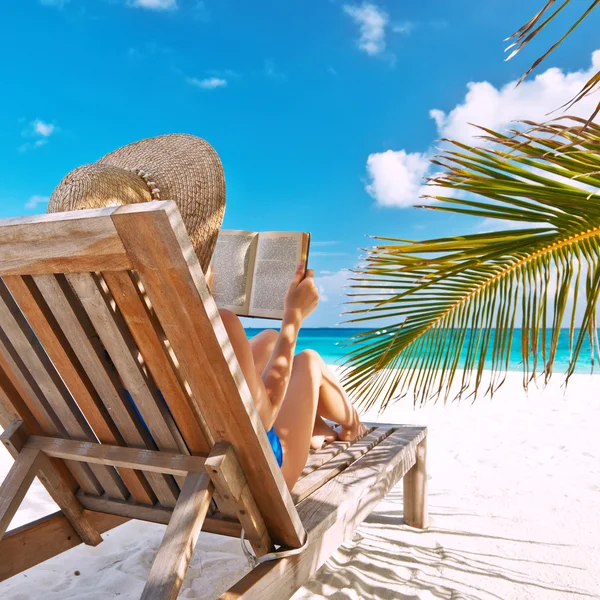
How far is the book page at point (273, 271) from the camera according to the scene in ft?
5.73

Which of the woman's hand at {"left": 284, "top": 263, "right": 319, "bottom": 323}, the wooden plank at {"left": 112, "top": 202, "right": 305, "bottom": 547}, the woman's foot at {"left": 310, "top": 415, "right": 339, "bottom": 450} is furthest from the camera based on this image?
the woman's foot at {"left": 310, "top": 415, "right": 339, "bottom": 450}

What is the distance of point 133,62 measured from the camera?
106 ft

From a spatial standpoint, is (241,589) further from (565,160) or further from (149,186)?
(565,160)

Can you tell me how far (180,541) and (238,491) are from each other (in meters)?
0.15

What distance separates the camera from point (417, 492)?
2293mm

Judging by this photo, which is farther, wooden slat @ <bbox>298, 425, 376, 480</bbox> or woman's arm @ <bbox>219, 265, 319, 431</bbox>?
wooden slat @ <bbox>298, 425, 376, 480</bbox>

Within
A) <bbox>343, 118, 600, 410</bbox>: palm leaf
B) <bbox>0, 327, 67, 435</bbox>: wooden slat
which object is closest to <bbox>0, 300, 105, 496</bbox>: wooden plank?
<bbox>0, 327, 67, 435</bbox>: wooden slat

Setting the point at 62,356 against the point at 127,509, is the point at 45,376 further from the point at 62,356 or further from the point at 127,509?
the point at 127,509

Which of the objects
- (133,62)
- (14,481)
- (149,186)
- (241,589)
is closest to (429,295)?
(149,186)

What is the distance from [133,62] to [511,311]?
3527 centimetres

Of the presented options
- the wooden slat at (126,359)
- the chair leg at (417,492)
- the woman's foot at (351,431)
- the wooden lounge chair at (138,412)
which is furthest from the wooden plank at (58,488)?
the chair leg at (417,492)

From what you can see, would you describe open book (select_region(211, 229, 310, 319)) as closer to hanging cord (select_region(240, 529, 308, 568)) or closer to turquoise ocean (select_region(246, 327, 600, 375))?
hanging cord (select_region(240, 529, 308, 568))

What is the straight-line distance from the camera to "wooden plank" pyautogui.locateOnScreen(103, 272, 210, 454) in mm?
1030

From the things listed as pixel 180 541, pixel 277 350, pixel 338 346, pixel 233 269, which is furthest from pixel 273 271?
pixel 338 346
